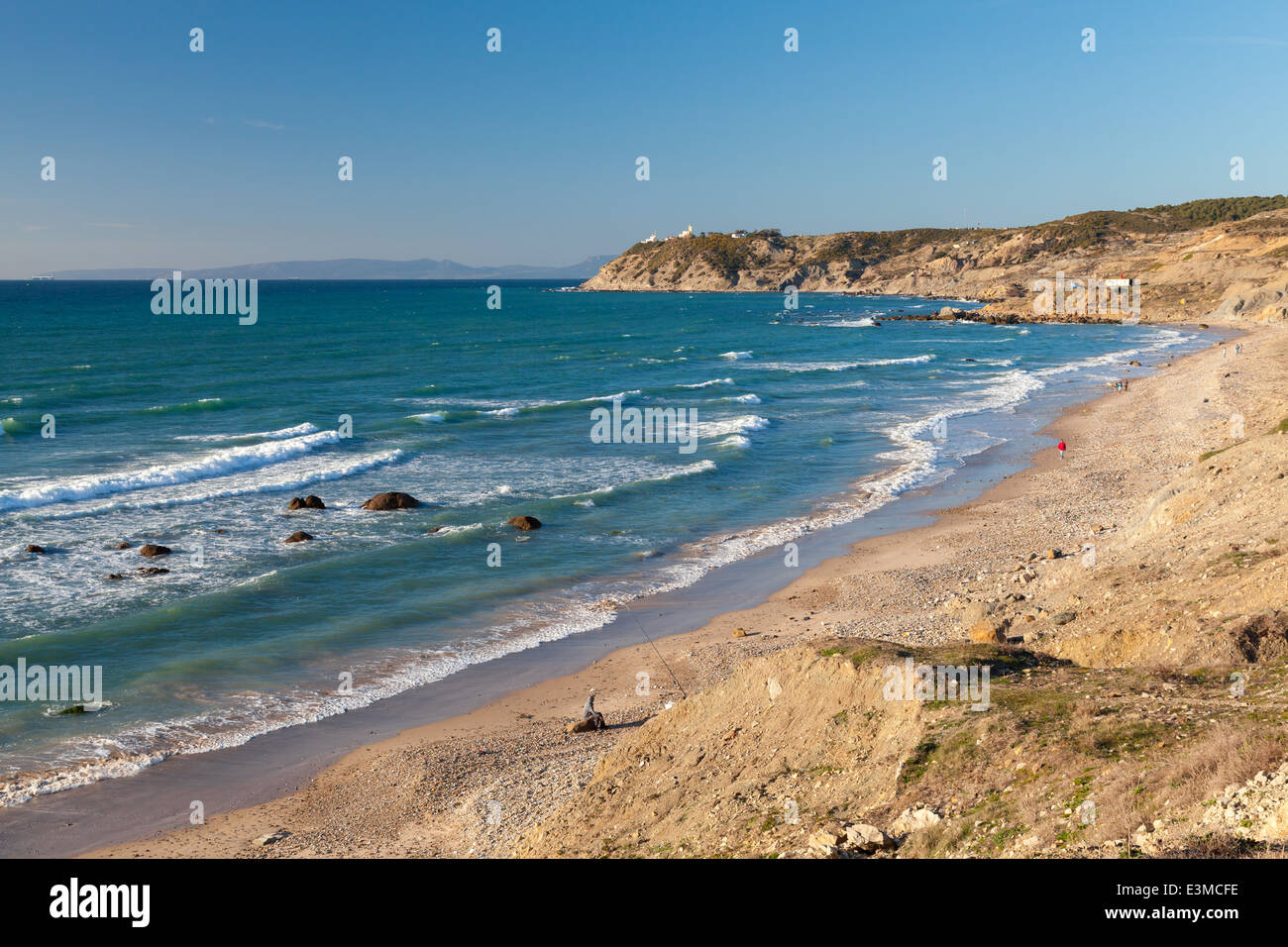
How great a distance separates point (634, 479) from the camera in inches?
1367

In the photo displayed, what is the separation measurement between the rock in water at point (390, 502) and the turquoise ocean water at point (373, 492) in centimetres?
85

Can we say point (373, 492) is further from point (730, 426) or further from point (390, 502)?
point (730, 426)

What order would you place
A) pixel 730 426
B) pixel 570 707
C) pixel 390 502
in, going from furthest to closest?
pixel 730 426 → pixel 390 502 → pixel 570 707

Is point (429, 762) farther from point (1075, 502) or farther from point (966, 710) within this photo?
point (1075, 502)

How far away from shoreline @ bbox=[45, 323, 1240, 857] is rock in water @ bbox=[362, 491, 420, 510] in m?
11.8

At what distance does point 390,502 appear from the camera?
2986cm

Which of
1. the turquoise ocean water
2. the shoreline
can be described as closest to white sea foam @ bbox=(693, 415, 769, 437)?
the turquoise ocean water

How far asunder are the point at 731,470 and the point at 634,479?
163 inches

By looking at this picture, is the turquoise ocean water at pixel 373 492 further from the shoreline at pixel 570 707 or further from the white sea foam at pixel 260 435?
the shoreline at pixel 570 707

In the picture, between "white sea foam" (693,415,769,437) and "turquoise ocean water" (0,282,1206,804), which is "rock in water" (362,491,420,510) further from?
"white sea foam" (693,415,769,437)

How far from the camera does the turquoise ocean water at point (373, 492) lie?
59.2ft

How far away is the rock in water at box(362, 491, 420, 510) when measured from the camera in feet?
97.6

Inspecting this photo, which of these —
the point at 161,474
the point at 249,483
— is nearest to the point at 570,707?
the point at 249,483

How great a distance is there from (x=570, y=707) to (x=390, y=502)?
15561mm
